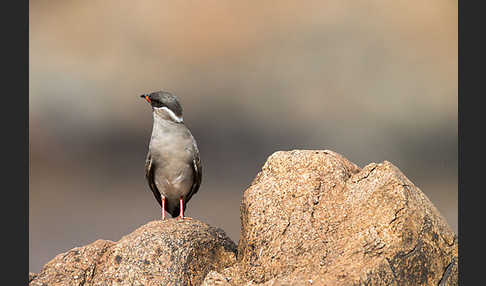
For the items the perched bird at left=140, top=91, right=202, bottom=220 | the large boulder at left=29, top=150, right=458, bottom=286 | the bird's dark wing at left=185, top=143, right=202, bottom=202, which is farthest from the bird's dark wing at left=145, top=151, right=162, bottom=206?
the large boulder at left=29, top=150, right=458, bottom=286

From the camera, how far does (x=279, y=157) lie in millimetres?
6207

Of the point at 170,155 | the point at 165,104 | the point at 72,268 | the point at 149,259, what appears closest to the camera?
the point at 149,259

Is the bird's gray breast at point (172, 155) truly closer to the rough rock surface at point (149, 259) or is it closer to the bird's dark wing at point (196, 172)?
the bird's dark wing at point (196, 172)

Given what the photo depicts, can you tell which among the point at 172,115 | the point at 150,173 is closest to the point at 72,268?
the point at 150,173

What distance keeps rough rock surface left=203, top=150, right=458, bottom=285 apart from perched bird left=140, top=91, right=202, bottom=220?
1.32 metres

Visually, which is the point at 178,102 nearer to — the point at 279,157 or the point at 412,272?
the point at 279,157

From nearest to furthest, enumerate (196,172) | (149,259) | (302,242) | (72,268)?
(302,242) < (149,259) < (72,268) < (196,172)

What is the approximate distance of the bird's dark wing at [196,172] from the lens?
718 centimetres

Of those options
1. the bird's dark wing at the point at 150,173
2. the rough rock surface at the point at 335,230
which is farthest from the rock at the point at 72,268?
the rough rock surface at the point at 335,230

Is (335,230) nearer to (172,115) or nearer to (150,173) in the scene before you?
(172,115)

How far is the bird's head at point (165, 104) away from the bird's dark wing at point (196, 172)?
0.54m

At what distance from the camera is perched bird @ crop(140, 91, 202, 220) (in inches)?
272

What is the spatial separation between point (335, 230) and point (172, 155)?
2.44 metres

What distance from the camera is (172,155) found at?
706 cm
